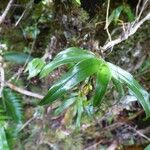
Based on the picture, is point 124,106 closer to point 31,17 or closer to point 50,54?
point 50,54

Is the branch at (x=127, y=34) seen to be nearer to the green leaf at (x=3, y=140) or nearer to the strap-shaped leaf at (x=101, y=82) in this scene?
the strap-shaped leaf at (x=101, y=82)

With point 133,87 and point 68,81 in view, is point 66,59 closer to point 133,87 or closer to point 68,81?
point 68,81

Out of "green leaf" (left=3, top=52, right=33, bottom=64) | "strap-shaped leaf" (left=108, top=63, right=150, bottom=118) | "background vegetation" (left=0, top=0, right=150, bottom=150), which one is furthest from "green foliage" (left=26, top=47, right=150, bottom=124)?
"green leaf" (left=3, top=52, right=33, bottom=64)

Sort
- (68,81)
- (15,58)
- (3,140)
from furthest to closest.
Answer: (15,58) → (3,140) → (68,81)

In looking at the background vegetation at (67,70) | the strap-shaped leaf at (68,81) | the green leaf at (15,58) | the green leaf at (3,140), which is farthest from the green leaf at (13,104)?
the strap-shaped leaf at (68,81)

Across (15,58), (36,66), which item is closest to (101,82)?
(36,66)

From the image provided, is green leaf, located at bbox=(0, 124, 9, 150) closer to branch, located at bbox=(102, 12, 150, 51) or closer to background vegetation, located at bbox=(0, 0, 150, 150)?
background vegetation, located at bbox=(0, 0, 150, 150)

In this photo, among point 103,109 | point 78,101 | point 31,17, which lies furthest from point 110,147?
point 31,17
